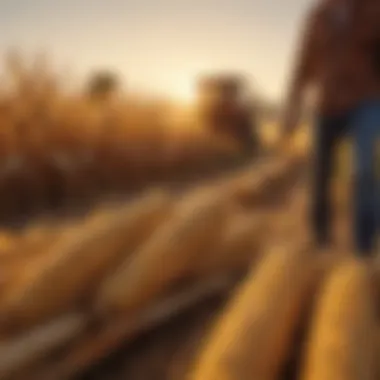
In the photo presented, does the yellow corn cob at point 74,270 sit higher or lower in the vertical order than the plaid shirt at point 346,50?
lower

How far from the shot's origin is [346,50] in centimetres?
112

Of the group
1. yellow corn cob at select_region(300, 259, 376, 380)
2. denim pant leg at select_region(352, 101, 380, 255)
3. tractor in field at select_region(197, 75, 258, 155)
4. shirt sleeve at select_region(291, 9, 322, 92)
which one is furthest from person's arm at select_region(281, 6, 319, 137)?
tractor in field at select_region(197, 75, 258, 155)

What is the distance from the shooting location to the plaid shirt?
1.11 metres

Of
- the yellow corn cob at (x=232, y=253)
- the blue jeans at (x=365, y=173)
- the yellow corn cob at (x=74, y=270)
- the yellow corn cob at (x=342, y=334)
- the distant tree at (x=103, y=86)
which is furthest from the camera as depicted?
the distant tree at (x=103, y=86)

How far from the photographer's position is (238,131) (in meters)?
3.35

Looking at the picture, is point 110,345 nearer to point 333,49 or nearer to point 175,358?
point 175,358

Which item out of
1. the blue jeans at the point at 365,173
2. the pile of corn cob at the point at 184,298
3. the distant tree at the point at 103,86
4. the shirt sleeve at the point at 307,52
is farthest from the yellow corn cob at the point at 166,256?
the distant tree at the point at 103,86

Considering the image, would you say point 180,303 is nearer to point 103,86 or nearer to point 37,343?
point 37,343

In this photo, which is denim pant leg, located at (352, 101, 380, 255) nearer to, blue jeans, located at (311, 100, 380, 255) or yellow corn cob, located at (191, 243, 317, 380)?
blue jeans, located at (311, 100, 380, 255)

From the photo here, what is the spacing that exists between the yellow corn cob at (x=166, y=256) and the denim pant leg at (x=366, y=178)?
274 millimetres

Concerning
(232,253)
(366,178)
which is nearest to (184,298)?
(232,253)

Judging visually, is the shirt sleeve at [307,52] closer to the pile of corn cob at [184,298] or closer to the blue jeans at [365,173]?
the blue jeans at [365,173]

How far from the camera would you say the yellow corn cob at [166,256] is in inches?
25.0

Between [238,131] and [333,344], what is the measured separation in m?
2.90
